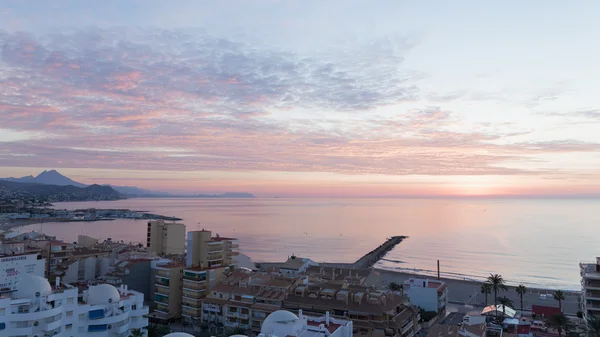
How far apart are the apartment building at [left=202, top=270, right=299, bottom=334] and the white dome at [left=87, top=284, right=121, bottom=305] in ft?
31.6

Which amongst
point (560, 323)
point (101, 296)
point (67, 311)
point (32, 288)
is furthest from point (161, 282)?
point (560, 323)

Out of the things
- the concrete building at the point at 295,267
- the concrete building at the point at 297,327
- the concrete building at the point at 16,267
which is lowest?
the concrete building at the point at 295,267

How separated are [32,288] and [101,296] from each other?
400 centimetres

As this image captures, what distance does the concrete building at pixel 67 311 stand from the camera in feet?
76.4

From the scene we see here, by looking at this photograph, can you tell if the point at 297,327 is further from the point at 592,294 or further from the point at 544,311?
the point at 544,311

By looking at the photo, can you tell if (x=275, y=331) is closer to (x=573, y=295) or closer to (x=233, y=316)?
(x=233, y=316)

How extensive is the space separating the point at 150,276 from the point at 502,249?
2927 inches

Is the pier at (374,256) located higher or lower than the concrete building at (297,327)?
lower

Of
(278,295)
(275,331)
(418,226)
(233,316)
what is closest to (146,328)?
(233,316)

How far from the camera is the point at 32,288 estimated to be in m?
24.3

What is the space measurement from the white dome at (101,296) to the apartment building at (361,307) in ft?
40.4

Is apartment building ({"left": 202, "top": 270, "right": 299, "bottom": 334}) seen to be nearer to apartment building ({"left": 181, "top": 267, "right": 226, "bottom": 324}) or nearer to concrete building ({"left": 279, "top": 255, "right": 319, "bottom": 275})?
apartment building ({"left": 181, "top": 267, "right": 226, "bottom": 324})

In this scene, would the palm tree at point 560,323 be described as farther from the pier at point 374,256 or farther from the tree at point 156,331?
the pier at point 374,256

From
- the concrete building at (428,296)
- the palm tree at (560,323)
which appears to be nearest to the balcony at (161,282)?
the concrete building at (428,296)
